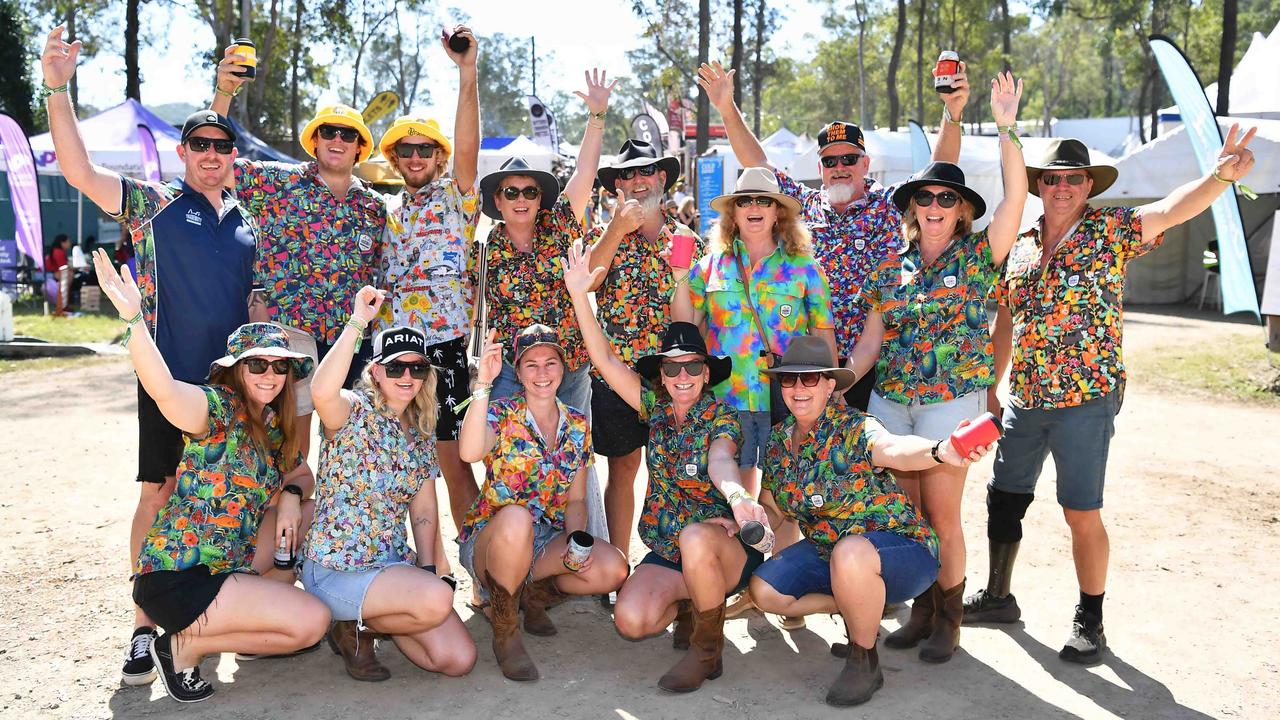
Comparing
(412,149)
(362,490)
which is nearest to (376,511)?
(362,490)

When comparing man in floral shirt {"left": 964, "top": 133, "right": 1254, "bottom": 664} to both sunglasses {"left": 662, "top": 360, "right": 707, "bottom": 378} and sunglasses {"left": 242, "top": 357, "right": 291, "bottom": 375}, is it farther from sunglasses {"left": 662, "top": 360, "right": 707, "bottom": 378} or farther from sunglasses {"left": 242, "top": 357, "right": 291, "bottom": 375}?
sunglasses {"left": 242, "top": 357, "right": 291, "bottom": 375}

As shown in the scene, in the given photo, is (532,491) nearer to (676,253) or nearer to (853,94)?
(676,253)

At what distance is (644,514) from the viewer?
412 centimetres

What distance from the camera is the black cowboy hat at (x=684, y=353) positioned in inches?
154

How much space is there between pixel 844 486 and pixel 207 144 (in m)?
2.95

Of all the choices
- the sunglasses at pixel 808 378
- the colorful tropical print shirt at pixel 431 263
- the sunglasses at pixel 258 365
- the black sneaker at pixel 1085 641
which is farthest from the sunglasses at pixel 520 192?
the black sneaker at pixel 1085 641

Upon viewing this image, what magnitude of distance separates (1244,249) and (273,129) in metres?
33.7

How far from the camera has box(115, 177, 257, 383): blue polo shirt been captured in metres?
4.02

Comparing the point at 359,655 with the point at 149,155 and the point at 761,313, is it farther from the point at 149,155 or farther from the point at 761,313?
the point at 149,155

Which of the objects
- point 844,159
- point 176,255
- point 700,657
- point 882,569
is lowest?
point 700,657

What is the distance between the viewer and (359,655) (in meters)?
3.78

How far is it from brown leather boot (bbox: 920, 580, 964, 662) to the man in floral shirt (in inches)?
17.1

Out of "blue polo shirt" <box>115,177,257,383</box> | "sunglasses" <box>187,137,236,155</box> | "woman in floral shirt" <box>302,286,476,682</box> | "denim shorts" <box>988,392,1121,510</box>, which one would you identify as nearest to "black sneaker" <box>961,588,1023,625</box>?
"denim shorts" <box>988,392,1121,510</box>

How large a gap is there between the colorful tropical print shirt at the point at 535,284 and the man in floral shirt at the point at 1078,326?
188 centimetres
